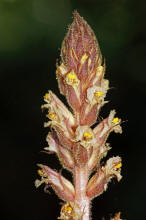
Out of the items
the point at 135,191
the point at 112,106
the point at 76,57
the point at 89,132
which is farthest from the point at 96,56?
the point at 112,106

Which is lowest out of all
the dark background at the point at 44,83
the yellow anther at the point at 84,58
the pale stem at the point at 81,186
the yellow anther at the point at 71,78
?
the pale stem at the point at 81,186

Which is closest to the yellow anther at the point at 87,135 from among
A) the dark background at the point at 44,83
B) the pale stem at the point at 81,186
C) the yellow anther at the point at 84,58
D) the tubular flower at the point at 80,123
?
the tubular flower at the point at 80,123

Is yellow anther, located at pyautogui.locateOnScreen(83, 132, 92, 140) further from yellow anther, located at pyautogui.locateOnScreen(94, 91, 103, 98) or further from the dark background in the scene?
the dark background

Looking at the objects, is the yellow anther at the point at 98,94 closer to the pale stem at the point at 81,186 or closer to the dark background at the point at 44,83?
the pale stem at the point at 81,186

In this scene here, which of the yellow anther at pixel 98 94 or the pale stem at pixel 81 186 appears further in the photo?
the pale stem at pixel 81 186

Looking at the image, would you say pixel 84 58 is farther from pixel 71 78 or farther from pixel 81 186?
pixel 81 186

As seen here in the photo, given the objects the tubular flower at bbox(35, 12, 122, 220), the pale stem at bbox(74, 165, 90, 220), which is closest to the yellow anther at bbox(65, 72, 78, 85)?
the tubular flower at bbox(35, 12, 122, 220)

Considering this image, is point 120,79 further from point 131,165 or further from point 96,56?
point 96,56
